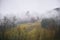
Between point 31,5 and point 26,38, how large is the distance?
21.4 inches

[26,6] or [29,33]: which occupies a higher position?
[26,6]

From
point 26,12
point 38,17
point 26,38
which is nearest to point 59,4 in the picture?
point 38,17

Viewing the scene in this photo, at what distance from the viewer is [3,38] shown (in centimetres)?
188

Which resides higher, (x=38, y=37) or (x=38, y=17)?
(x=38, y=17)

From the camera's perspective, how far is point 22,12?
6.15 feet

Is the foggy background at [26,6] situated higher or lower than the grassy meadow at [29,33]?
higher

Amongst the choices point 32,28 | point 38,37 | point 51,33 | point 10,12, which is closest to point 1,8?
point 10,12

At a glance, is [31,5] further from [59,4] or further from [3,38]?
[3,38]

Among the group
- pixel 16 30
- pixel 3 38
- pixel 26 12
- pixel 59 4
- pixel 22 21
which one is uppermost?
pixel 59 4

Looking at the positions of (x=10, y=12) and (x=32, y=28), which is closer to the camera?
(x=32, y=28)

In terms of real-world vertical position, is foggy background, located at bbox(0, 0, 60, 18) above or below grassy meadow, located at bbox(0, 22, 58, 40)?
above

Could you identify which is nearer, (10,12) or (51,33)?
(51,33)

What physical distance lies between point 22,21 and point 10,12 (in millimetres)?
264

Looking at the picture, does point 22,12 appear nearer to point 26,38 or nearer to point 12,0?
point 12,0
